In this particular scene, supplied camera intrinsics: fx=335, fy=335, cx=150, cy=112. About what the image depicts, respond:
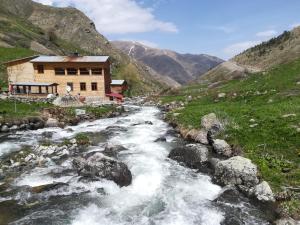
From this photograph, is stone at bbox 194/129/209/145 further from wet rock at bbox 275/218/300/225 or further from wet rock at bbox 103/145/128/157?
wet rock at bbox 275/218/300/225

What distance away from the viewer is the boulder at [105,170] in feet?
72.2

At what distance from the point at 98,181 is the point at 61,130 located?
18728 mm

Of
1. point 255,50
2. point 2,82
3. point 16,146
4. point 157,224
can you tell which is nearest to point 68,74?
point 2,82

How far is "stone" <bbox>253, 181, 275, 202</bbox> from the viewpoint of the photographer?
19.3m

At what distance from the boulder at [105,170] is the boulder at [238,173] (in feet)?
20.2

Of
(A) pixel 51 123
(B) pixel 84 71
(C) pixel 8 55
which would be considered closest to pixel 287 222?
(A) pixel 51 123

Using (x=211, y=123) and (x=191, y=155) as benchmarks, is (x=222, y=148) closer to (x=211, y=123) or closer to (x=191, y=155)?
(x=191, y=155)

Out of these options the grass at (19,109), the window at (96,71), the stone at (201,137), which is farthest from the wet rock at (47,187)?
the window at (96,71)

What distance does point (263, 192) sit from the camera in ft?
64.4

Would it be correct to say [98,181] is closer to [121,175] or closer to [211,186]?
[121,175]

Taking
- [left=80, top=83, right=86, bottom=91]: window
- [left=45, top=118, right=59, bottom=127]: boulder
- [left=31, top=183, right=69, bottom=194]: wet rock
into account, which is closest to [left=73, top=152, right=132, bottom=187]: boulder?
[left=31, top=183, right=69, bottom=194]: wet rock

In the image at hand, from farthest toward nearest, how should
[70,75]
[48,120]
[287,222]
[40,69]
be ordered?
[40,69] → [70,75] → [48,120] → [287,222]

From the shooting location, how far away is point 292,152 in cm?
2386

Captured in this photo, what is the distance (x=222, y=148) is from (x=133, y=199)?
35.4 feet
